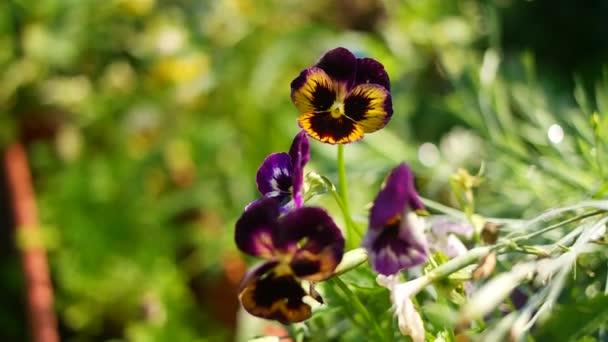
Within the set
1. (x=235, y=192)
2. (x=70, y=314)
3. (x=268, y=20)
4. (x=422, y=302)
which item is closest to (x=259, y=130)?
(x=235, y=192)

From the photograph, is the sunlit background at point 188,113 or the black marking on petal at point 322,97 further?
the sunlit background at point 188,113

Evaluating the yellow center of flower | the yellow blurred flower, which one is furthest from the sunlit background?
the yellow center of flower

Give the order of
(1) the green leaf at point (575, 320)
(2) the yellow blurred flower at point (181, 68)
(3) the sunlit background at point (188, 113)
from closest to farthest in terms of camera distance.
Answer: (1) the green leaf at point (575, 320), (3) the sunlit background at point (188, 113), (2) the yellow blurred flower at point (181, 68)

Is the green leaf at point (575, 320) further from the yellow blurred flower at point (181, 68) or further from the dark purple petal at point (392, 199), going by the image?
the yellow blurred flower at point (181, 68)

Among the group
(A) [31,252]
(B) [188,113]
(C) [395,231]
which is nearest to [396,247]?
(C) [395,231]

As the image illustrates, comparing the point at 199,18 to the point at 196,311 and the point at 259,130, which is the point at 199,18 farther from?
the point at 196,311

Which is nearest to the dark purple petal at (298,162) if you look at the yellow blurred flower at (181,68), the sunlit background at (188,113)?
the sunlit background at (188,113)

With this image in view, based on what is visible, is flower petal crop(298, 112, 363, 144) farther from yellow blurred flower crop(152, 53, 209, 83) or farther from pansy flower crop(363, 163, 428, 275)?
yellow blurred flower crop(152, 53, 209, 83)
